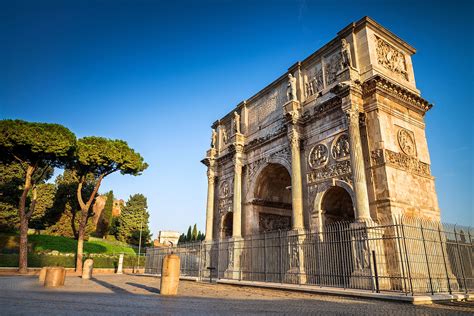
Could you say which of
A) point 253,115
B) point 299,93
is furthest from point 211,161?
point 299,93

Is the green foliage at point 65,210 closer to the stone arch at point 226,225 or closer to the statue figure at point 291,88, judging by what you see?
the stone arch at point 226,225

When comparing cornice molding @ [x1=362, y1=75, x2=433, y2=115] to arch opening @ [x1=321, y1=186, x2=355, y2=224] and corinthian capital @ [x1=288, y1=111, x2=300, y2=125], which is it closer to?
corinthian capital @ [x1=288, y1=111, x2=300, y2=125]

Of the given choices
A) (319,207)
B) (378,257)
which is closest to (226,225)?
(319,207)

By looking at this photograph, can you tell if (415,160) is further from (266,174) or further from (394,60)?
(266,174)

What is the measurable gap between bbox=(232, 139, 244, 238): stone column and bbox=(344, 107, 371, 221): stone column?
792 centimetres

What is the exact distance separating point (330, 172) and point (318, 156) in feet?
3.63

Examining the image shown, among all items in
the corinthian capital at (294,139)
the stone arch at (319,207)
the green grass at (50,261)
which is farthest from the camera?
the green grass at (50,261)

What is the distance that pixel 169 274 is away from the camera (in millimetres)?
8625

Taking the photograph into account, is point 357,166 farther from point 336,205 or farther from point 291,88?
point 291,88

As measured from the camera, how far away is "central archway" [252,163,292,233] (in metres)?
18.1

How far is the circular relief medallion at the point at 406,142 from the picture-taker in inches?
497

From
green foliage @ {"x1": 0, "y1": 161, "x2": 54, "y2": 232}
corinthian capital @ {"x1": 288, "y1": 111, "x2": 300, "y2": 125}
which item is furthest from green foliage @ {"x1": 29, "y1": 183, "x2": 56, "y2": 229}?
corinthian capital @ {"x1": 288, "y1": 111, "x2": 300, "y2": 125}

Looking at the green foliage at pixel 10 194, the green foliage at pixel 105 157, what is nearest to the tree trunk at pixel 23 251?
the green foliage at pixel 105 157

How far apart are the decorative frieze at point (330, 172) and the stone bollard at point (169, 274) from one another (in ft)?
24.4
